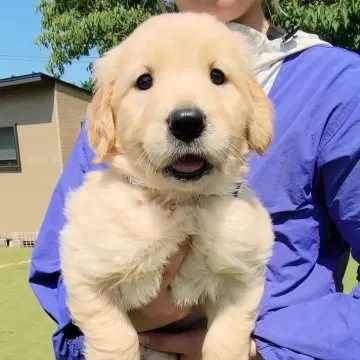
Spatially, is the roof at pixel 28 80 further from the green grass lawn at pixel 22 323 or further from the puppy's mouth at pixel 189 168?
the puppy's mouth at pixel 189 168

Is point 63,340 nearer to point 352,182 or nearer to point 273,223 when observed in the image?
point 273,223

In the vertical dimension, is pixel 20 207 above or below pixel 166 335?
below

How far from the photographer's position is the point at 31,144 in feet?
39.5

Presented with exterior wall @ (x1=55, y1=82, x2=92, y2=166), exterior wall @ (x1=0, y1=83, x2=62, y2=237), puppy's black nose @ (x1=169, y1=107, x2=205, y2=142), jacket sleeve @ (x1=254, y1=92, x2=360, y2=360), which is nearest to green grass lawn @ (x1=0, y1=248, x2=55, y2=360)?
jacket sleeve @ (x1=254, y1=92, x2=360, y2=360)

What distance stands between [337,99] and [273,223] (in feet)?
1.55

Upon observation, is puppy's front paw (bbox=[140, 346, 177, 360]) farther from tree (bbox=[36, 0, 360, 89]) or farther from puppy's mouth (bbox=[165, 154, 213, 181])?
tree (bbox=[36, 0, 360, 89])

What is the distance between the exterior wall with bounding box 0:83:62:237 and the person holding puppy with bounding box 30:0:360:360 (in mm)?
10167

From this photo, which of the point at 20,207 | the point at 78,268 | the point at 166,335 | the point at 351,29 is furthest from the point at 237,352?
the point at 20,207

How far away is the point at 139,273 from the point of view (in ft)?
5.56

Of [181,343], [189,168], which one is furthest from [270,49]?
[181,343]

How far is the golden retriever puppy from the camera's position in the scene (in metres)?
1.67

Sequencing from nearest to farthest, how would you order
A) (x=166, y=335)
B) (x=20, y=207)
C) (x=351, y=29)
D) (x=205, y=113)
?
(x=205, y=113) → (x=166, y=335) → (x=351, y=29) → (x=20, y=207)

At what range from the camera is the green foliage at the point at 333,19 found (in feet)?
24.3

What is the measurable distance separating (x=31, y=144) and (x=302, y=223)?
426 inches
